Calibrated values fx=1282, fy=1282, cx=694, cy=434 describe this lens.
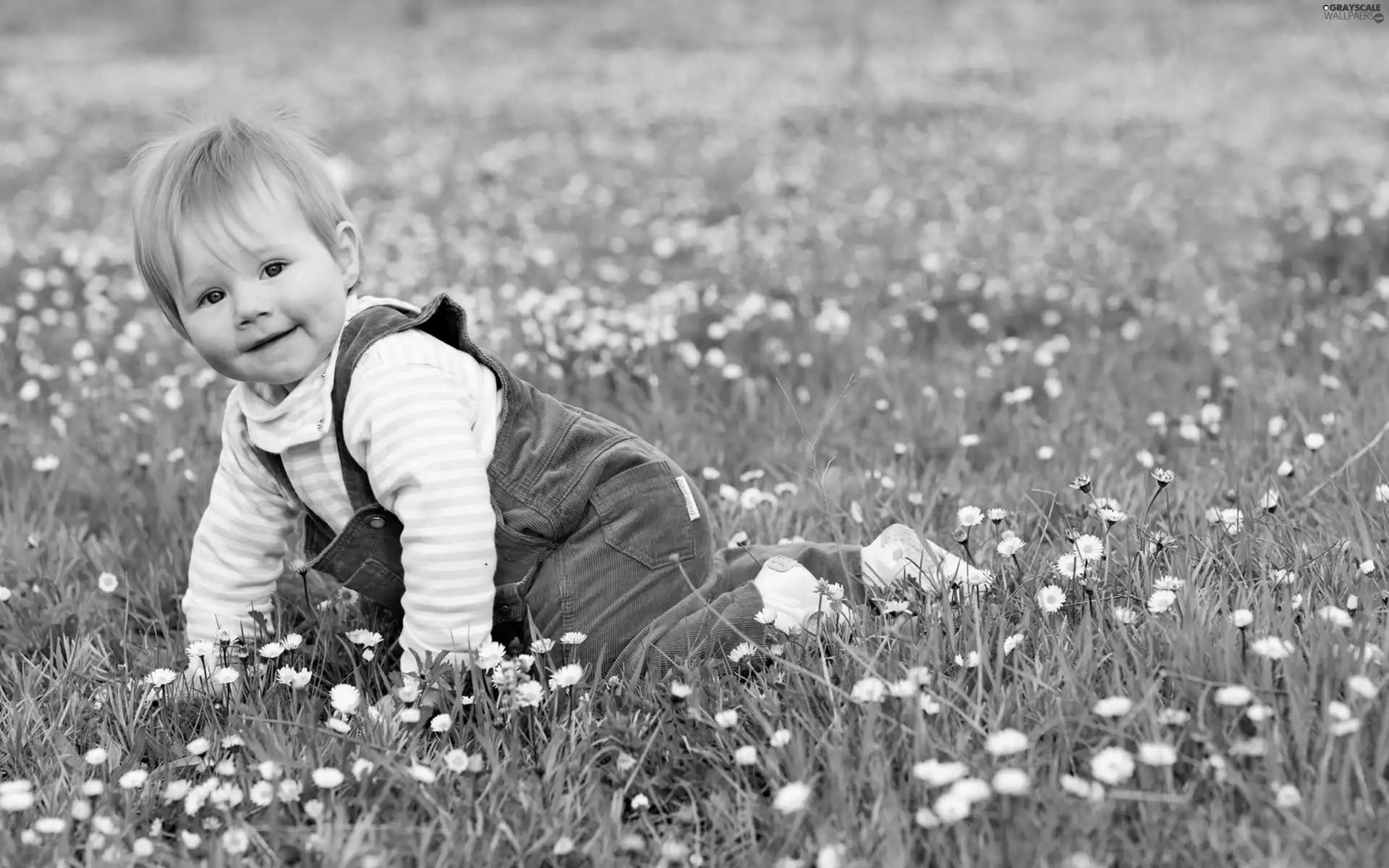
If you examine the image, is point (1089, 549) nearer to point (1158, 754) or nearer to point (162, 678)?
point (1158, 754)

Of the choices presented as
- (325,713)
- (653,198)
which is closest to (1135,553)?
(325,713)

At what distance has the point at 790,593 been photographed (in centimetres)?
336

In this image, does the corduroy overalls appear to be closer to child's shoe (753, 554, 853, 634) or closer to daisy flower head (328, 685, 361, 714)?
child's shoe (753, 554, 853, 634)

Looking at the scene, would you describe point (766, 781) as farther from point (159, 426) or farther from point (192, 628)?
point (159, 426)

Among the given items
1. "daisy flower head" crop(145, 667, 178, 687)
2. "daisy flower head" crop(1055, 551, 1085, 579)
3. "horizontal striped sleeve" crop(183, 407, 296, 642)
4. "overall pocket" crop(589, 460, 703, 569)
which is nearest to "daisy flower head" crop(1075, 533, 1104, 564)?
"daisy flower head" crop(1055, 551, 1085, 579)

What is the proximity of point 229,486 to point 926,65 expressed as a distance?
1645 centimetres

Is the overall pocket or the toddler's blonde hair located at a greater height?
the toddler's blonde hair

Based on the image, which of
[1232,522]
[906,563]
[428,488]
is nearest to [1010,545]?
[906,563]

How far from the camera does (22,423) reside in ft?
16.8

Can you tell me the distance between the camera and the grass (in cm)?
250

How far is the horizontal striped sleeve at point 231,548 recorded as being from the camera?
3.47m

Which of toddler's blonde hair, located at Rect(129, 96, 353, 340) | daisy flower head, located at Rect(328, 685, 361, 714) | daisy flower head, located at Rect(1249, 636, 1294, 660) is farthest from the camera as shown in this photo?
toddler's blonde hair, located at Rect(129, 96, 353, 340)

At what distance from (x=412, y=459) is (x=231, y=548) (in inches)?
31.5

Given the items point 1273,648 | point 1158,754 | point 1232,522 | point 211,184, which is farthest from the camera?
point 1232,522
